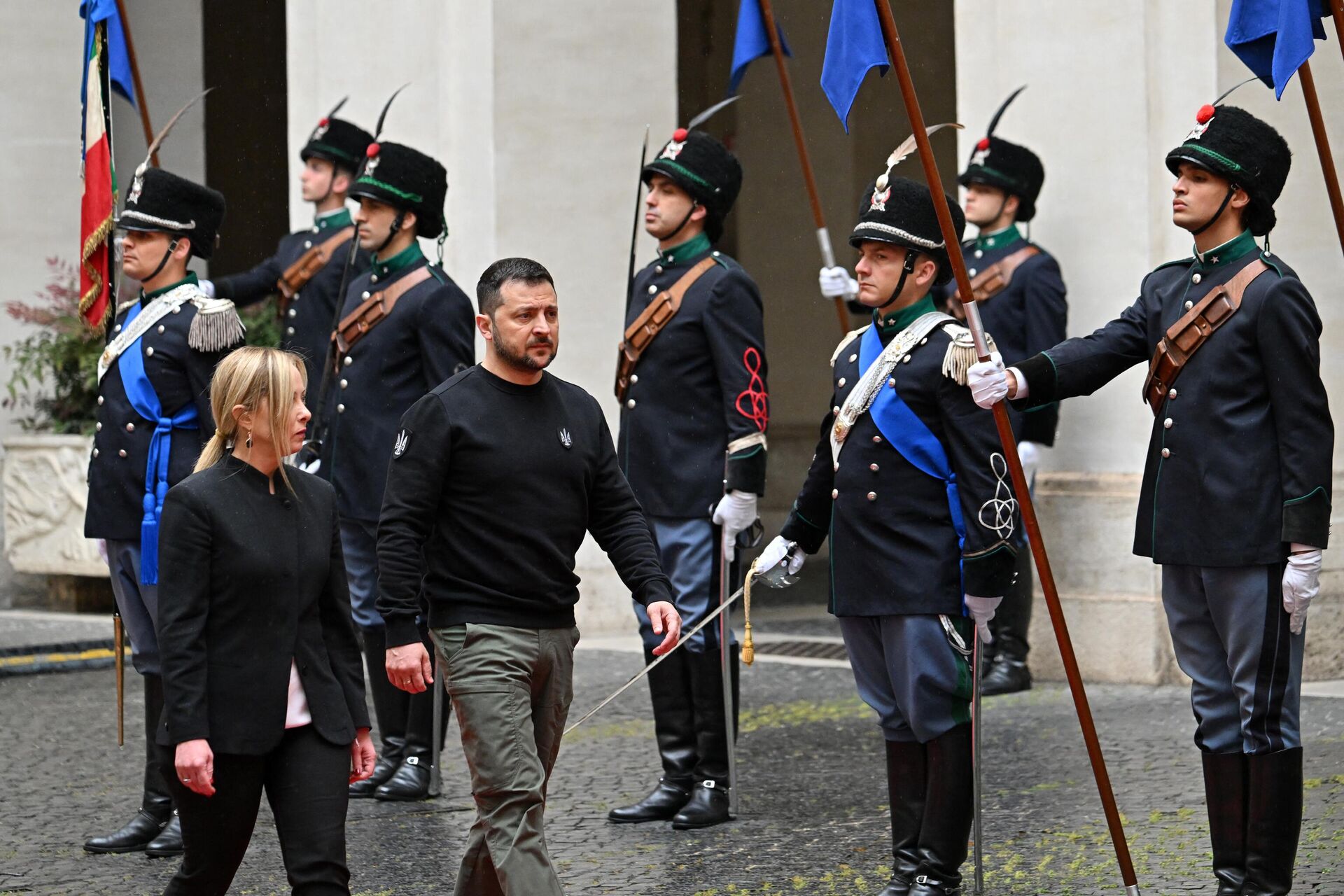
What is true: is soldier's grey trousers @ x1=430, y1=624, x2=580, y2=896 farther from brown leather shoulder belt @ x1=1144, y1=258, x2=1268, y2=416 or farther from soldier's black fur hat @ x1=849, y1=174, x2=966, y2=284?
brown leather shoulder belt @ x1=1144, y1=258, x2=1268, y2=416

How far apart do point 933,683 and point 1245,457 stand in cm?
100

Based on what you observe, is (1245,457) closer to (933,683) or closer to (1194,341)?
(1194,341)

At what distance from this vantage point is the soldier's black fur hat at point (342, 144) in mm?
9531

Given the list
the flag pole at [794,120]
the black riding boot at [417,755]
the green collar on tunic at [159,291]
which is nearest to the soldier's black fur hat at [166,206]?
the green collar on tunic at [159,291]

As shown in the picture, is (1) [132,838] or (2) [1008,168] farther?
(2) [1008,168]

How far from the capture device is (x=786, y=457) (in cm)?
1384

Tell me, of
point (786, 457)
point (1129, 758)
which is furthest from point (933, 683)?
point (786, 457)

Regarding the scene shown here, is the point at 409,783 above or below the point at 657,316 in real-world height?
below

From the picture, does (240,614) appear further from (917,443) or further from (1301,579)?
(1301,579)

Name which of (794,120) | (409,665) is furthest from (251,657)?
(794,120)

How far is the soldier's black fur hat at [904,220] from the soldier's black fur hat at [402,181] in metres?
2.29

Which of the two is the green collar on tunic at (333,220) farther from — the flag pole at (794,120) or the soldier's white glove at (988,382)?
the soldier's white glove at (988,382)

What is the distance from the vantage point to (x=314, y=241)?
9.38 meters

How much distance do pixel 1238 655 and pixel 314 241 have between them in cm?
537
